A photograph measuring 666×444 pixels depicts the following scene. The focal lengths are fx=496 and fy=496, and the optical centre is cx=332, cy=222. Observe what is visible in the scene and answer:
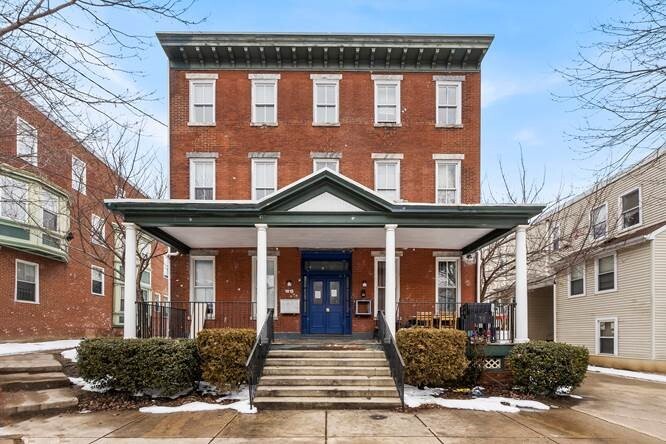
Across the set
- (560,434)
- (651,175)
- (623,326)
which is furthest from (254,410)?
(651,175)

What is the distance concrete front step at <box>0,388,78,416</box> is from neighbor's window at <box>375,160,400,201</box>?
996 cm

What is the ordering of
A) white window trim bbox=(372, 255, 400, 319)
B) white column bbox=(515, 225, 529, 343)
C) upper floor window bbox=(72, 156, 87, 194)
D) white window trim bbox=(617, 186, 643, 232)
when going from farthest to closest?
white window trim bbox=(617, 186, 643, 232) → white window trim bbox=(372, 255, 400, 319) → upper floor window bbox=(72, 156, 87, 194) → white column bbox=(515, 225, 529, 343)

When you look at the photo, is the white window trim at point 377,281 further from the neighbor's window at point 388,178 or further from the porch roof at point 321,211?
the porch roof at point 321,211

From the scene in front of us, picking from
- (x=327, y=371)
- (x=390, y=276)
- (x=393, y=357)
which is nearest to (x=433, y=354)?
(x=393, y=357)

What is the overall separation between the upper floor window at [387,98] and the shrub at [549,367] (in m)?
8.42

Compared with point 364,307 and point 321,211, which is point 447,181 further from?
point 321,211

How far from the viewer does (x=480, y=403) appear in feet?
32.2

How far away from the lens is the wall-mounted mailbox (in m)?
15.1

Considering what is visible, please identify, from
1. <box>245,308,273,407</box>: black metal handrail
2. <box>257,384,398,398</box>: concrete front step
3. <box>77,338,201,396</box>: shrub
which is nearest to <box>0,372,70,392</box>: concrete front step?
<box>77,338,201,396</box>: shrub

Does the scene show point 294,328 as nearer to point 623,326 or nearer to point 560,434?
point 560,434

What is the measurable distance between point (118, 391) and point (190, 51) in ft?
33.9

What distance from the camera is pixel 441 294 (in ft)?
50.3

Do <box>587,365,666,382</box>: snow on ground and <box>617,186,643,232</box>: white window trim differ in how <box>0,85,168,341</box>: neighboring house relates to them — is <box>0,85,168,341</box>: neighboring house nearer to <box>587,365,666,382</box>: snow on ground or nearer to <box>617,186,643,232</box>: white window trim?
<box>587,365,666,382</box>: snow on ground

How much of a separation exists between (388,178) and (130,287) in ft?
27.0
